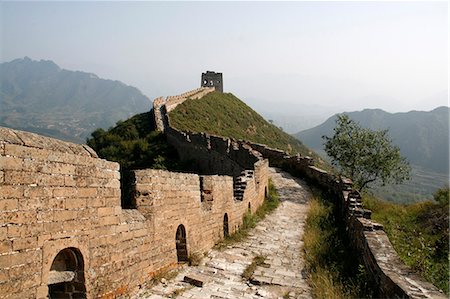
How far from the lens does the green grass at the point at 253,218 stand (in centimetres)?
1044

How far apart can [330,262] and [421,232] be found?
20.3ft

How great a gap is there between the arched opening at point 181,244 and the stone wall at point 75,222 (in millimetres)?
105

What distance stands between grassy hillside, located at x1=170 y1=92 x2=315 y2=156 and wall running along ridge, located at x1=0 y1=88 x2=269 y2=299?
28.7 meters

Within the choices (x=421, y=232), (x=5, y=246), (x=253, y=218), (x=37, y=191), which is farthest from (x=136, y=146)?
(x=5, y=246)

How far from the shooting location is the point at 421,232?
1301cm

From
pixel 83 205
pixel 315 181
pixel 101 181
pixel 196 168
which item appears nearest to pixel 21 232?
pixel 83 205

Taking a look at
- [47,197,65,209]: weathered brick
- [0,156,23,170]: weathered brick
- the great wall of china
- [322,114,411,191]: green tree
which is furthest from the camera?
[322,114,411,191]: green tree

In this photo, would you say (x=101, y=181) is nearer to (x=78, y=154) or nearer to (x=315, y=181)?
(x=78, y=154)

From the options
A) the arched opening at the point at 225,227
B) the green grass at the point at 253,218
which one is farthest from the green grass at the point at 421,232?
the arched opening at the point at 225,227

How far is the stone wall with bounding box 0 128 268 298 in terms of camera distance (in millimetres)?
4367

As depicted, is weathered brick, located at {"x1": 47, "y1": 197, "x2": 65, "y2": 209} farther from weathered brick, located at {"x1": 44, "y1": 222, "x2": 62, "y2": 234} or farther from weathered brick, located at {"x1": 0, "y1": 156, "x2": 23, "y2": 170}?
weathered brick, located at {"x1": 0, "y1": 156, "x2": 23, "y2": 170}

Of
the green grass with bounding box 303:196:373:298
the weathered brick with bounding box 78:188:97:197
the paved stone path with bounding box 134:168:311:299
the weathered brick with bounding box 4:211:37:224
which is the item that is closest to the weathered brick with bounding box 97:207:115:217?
the weathered brick with bounding box 78:188:97:197

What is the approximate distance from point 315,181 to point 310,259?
1100cm

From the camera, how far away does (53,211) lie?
4.89m
